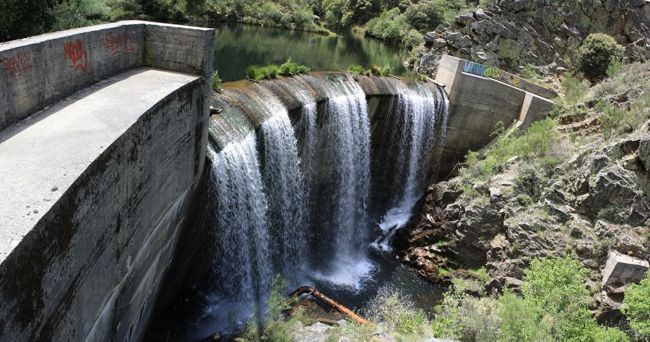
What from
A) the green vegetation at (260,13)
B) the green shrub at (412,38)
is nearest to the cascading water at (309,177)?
the green vegetation at (260,13)

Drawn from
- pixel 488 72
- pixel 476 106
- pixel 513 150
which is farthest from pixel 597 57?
pixel 513 150

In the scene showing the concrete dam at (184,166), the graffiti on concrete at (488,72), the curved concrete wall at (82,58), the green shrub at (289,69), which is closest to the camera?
the concrete dam at (184,166)

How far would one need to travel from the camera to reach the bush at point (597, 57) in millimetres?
25547

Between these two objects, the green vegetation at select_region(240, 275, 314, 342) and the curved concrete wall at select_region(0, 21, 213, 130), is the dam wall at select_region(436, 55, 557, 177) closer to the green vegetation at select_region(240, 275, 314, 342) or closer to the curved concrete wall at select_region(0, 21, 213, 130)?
the green vegetation at select_region(240, 275, 314, 342)

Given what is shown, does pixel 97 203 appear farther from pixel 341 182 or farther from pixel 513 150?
pixel 513 150

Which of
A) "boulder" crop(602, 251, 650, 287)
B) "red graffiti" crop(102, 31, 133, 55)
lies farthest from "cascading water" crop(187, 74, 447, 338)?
"boulder" crop(602, 251, 650, 287)

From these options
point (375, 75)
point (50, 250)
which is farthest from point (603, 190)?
point (50, 250)

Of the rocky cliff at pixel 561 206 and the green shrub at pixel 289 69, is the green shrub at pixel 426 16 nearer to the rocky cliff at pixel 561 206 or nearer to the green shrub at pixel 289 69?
the rocky cliff at pixel 561 206

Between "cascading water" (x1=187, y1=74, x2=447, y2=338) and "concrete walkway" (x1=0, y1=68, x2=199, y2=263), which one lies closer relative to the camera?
"concrete walkway" (x1=0, y1=68, x2=199, y2=263)

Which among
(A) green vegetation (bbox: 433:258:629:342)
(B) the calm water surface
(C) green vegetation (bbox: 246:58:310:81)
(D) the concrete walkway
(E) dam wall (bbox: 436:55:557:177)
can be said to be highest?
(D) the concrete walkway

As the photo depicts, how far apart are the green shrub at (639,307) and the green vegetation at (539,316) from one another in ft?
1.71

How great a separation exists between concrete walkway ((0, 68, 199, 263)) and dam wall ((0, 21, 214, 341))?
0.8 inches

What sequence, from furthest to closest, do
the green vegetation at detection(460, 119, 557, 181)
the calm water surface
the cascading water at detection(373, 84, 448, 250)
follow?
1. the calm water surface
2. the cascading water at detection(373, 84, 448, 250)
3. the green vegetation at detection(460, 119, 557, 181)

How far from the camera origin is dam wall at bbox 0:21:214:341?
219 inches
